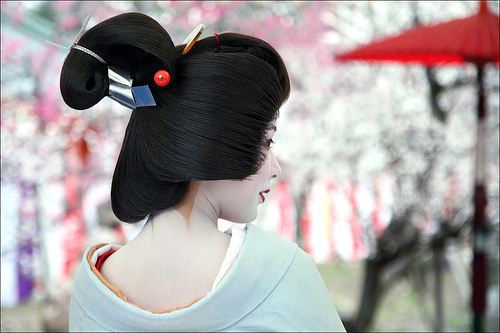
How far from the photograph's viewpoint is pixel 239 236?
109cm

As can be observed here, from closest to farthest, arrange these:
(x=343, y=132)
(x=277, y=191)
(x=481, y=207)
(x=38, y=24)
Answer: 1. (x=481, y=207)
2. (x=38, y=24)
3. (x=343, y=132)
4. (x=277, y=191)

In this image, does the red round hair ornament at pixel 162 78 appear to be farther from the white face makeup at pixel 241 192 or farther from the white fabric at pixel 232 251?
the white fabric at pixel 232 251

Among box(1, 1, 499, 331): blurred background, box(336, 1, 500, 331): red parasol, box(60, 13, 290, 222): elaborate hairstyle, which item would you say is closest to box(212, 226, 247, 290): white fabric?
box(60, 13, 290, 222): elaborate hairstyle

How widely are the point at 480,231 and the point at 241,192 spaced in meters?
2.06

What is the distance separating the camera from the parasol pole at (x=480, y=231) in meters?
2.68

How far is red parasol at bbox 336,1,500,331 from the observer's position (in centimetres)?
240

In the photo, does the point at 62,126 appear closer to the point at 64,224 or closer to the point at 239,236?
the point at 64,224

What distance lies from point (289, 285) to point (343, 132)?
296 centimetres

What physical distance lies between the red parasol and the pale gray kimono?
178cm

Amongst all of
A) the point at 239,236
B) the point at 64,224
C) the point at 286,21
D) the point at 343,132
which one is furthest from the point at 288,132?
the point at 239,236

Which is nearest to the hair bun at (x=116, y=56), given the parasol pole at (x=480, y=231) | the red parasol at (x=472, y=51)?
the red parasol at (x=472, y=51)

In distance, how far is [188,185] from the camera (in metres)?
1.11

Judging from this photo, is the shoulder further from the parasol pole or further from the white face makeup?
the parasol pole

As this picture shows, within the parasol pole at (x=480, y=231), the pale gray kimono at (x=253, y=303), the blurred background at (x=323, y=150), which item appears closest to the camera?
the pale gray kimono at (x=253, y=303)
